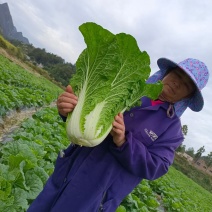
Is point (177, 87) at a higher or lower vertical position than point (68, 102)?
higher

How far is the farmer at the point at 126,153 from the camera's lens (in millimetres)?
1960

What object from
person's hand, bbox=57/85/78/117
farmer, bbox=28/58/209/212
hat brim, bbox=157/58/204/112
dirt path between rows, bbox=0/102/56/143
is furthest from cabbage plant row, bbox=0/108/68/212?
hat brim, bbox=157/58/204/112

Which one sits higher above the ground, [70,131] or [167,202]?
[70,131]

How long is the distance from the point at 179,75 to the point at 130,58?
1.93ft

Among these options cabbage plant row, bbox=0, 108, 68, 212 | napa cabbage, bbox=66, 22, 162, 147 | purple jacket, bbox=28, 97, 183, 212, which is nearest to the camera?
napa cabbage, bbox=66, 22, 162, 147

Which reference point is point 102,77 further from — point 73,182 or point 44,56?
point 44,56

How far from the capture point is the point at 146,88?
6.33ft

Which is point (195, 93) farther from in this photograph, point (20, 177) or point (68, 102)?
point (20, 177)

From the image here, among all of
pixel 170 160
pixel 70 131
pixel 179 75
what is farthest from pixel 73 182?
pixel 179 75

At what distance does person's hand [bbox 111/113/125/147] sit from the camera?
73.4 inches

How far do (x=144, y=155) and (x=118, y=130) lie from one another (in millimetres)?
274

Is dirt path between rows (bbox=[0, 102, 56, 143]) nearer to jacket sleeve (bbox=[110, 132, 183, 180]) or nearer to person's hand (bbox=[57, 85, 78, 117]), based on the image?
person's hand (bbox=[57, 85, 78, 117])

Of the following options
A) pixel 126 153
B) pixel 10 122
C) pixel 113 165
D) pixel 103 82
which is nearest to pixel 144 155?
pixel 126 153

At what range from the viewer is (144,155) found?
1.95m
